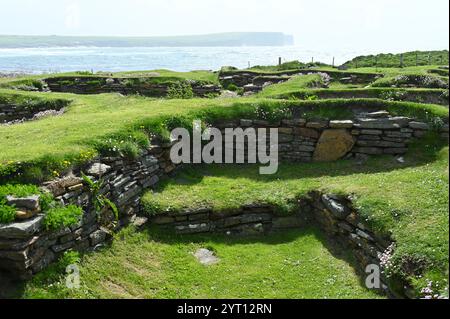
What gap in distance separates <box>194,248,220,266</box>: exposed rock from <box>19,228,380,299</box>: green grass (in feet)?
0.38

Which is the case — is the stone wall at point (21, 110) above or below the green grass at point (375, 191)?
above

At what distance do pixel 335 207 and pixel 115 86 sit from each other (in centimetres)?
1754

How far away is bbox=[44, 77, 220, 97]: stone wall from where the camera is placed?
23375 millimetres

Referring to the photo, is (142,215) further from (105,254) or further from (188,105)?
(188,105)

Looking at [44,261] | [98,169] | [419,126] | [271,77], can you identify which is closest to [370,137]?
[419,126]

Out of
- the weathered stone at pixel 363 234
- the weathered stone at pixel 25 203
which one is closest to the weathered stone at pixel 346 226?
the weathered stone at pixel 363 234

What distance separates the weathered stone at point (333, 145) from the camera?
1259cm

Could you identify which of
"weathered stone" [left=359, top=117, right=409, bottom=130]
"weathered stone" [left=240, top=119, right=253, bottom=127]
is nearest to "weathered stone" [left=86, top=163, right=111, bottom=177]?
"weathered stone" [left=240, top=119, right=253, bottom=127]

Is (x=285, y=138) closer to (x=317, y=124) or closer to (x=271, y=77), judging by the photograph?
(x=317, y=124)

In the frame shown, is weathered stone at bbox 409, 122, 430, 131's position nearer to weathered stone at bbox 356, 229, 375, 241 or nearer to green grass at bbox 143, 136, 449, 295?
green grass at bbox 143, 136, 449, 295

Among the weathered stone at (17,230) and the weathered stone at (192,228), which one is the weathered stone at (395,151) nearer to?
the weathered stone at (192,228)

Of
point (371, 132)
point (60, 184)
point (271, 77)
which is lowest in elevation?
point (60, 184)

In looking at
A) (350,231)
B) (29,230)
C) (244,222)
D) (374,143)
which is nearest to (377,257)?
(350,231)

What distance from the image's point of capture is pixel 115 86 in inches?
964
